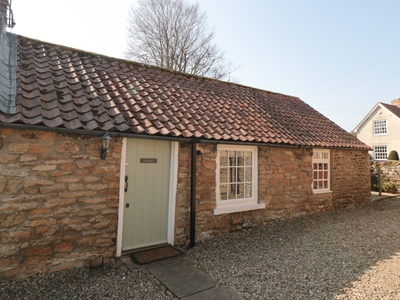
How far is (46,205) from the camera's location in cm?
414

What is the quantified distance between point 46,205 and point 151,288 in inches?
89.2

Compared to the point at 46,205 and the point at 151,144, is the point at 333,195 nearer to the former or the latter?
the point at 151,144

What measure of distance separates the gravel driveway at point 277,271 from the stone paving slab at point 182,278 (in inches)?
5.0

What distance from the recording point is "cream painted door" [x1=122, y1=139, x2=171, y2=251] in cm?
511

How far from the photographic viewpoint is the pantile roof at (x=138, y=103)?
4.62 metres

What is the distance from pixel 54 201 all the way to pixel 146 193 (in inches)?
69.3

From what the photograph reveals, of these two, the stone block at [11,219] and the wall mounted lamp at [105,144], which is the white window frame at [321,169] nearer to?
the wall mounted lamp at [105,144]

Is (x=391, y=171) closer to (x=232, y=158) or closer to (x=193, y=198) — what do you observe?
(x=232, y=158)

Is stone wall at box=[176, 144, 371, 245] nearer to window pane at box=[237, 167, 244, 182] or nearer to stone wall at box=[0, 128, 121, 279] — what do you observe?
window pane at box=[237, 167, 244, 182]

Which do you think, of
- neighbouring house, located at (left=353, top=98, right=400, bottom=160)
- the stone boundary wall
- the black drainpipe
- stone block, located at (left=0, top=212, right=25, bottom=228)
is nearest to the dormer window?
neighbouring house, located at (left=353, top=98, right=400, bottom=160)

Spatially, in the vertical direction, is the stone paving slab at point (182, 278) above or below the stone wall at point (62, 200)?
below

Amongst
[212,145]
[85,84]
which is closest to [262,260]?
[212,145]

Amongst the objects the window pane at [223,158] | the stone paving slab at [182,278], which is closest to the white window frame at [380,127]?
the window pane at [223,158]

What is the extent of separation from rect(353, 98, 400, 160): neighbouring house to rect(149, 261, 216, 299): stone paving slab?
27457mm
